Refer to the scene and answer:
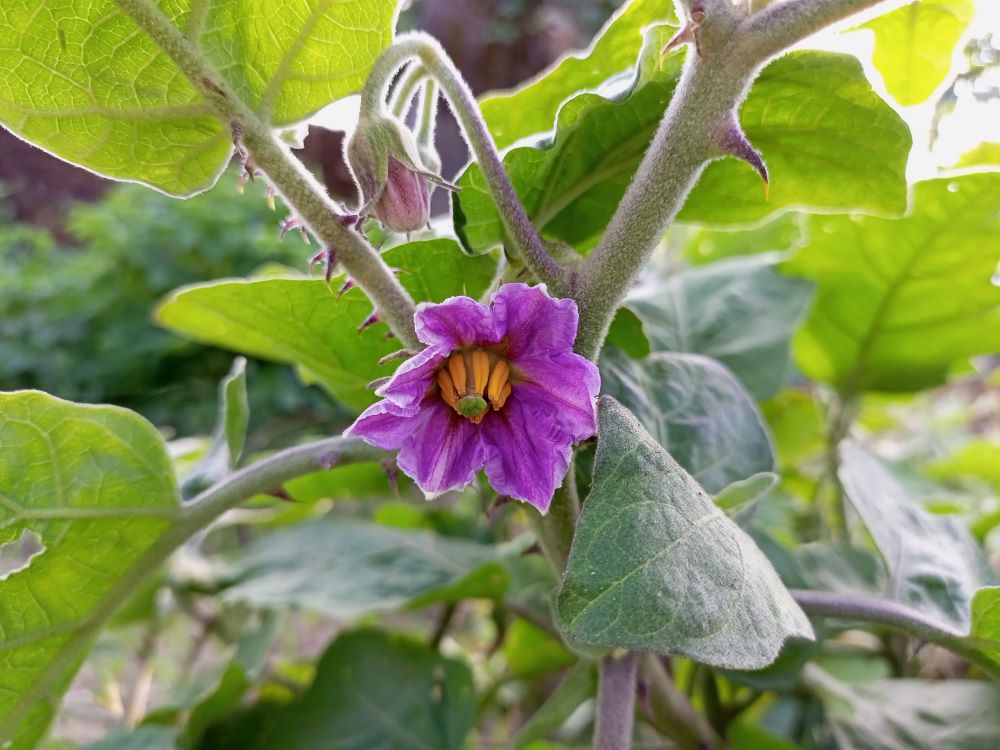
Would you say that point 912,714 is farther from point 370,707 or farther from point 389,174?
point 389,174

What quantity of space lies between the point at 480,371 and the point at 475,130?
0.14m

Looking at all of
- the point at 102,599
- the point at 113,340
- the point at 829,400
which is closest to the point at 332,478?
the point at 102,599

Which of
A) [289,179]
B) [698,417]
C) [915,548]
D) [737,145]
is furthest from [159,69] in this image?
[915,548]

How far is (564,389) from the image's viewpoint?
49 cm

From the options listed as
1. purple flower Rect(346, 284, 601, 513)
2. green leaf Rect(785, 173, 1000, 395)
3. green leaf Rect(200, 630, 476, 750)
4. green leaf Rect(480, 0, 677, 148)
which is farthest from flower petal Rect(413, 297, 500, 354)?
green leaf Rect(785, 173, 1000, 395)

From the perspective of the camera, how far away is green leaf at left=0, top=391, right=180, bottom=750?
1.91ft

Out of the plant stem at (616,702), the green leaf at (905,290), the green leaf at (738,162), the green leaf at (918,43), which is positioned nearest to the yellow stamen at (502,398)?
the green leaf at (738,162)

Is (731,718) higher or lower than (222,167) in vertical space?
lower

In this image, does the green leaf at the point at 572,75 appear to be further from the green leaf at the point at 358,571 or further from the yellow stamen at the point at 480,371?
the green leaf at the point at 358,571

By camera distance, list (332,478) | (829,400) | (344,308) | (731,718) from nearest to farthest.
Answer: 1. (344,308)
2. (731,718)
3. (332,478)
4. (829,400)

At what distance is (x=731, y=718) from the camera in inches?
35.2

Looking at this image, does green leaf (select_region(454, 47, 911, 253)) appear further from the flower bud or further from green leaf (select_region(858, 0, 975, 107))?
green leaf (select_region(858, 0, 975, 107))

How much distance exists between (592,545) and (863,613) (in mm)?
334

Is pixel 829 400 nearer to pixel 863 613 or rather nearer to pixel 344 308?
pixel 863 613
